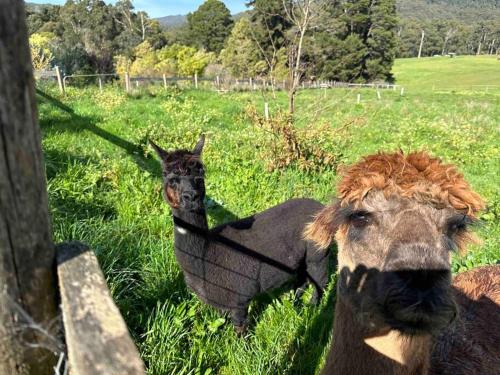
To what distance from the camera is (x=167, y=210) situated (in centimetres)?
534

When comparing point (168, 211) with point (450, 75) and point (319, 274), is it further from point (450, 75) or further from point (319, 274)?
point (450, 75)

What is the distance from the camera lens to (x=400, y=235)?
6.82ft

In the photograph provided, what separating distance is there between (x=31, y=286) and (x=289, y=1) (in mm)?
9963

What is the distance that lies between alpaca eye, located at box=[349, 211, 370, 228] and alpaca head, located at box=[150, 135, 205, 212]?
181cm

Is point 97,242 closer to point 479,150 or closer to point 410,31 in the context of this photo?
point 479,150

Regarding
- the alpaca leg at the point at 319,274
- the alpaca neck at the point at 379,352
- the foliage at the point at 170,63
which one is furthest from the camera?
the foliage at the point at 170,63

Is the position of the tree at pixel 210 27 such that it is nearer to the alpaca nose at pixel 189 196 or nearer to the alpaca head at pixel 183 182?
the alpaca head at pixel 183 182

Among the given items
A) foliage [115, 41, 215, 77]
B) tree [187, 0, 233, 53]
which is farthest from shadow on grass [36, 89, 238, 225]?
tree [187, 0, 233, 53]

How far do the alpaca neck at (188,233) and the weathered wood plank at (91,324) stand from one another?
9.07 ft

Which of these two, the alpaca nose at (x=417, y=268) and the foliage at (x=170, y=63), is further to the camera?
the foliage at (x=170, y=63)

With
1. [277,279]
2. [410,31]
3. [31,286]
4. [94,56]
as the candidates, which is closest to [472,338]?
[277,279]

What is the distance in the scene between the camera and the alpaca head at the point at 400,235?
186 centimetres

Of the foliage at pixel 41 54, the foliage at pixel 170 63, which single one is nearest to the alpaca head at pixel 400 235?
the foliage at pixel 41 54

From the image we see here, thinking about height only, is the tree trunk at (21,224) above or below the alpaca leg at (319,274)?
above
